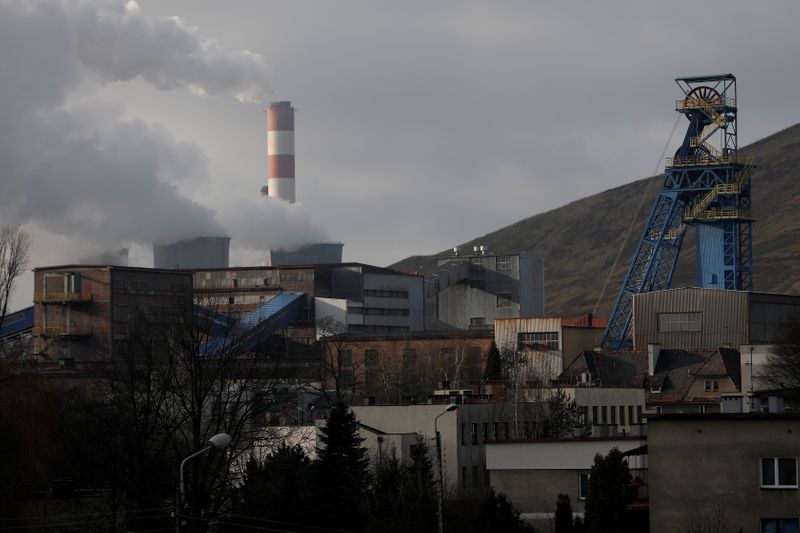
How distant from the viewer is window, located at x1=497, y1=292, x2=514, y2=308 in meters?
122

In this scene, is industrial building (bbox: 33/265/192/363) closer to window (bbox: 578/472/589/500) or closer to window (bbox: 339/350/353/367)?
window (bbox: 339/350/353/367)

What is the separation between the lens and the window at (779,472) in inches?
1092

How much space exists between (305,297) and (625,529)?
3102 inches

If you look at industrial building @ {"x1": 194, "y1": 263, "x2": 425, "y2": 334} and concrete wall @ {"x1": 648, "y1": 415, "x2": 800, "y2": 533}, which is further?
industrial building @ {"x1": 194, "y1": 263, "x2": 425, "y2": 334}

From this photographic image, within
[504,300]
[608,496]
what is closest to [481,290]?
[504,300]

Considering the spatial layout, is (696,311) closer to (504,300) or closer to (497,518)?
(504,300)

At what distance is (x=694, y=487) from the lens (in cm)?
2845

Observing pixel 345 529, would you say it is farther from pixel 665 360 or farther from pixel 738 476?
pixel 665 360

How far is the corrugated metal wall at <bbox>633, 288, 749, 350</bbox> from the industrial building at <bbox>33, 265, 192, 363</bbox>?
102 ft

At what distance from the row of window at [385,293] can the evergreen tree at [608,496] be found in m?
81.0

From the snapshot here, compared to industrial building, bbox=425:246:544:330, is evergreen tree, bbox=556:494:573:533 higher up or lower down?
lower down

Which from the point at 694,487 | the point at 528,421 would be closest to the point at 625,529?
the point at 694,487

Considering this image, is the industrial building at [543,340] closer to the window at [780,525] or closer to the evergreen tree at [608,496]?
the evergreen tree at [608,496]

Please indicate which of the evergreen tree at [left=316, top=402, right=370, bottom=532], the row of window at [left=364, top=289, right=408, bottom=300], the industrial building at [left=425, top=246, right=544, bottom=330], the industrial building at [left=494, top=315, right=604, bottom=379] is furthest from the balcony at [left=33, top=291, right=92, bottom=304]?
the evergreen tree at [left=316, top=402, right=370, bottom=532]
